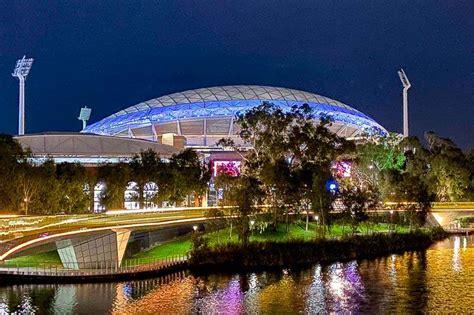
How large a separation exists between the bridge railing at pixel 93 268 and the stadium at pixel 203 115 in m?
49.0

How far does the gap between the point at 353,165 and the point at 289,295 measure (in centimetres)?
4580

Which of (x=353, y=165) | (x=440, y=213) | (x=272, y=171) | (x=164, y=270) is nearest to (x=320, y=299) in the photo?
(x=164, y=270)

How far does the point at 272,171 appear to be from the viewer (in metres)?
54.2

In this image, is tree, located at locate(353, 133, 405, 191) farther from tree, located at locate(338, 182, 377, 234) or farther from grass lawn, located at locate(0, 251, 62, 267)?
grass lawn, located at locate(0, 251, 62, 267)

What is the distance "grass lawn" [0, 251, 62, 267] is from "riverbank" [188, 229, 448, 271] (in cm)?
932

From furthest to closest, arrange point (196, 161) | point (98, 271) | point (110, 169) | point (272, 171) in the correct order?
point (196, 161)
point (110, 169)
point (272, 171)
point (98, 271)

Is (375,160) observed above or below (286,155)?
above

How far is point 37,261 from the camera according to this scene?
1740 inches

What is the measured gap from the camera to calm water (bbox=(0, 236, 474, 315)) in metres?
32.9

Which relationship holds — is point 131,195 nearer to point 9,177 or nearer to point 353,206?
point 9,177

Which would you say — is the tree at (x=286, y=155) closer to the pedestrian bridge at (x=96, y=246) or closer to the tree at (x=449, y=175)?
the pedestrian bridge at (x=96, y=246)

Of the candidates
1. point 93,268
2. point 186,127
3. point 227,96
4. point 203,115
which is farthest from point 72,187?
point 227,96

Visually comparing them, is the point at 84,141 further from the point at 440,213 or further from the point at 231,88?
the point at 440,213

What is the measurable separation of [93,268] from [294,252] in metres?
15.1
